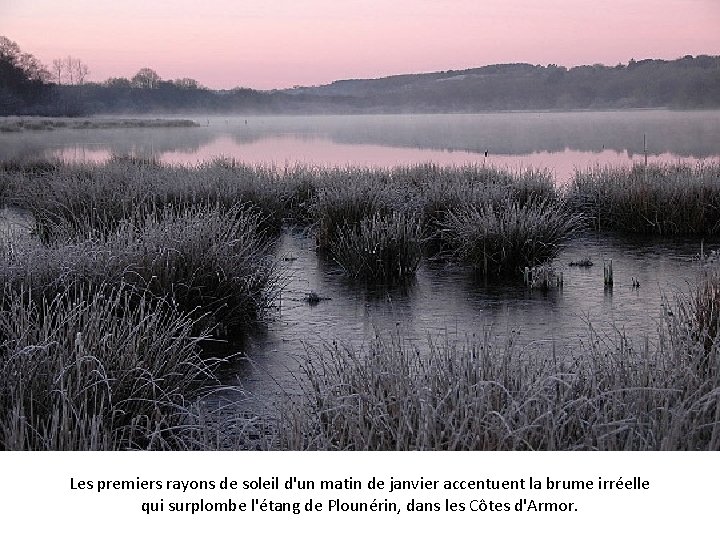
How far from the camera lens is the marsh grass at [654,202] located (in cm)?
1256

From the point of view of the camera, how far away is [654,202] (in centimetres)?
1300

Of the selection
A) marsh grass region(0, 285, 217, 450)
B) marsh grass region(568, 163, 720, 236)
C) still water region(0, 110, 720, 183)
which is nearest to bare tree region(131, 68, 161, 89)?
still water region(0, 110, 720, 183)

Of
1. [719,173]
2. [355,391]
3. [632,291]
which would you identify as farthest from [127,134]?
[355,391]

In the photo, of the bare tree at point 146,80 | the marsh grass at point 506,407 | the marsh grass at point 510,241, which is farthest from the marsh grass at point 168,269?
the bare tree at point 146,80

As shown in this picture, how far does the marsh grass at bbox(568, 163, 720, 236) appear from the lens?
12562 millimetres

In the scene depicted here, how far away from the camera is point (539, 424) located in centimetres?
366

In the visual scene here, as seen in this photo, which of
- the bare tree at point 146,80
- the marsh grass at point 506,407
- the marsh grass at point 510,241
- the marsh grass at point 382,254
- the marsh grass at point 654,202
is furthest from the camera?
the bare tree at point 146,80

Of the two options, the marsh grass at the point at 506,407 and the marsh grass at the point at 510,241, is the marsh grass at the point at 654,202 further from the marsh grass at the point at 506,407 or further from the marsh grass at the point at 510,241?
the marsh grass at the point at 506,407

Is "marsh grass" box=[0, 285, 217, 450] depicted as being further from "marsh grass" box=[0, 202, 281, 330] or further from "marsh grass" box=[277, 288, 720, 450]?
"marsh grass" box=[0, 202, 281, 330]

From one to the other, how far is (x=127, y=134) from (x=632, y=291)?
127 ft

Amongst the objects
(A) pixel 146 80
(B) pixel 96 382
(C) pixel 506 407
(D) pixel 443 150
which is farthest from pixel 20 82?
(C) pixel 506 407

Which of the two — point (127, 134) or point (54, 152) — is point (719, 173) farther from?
point (127, 134)

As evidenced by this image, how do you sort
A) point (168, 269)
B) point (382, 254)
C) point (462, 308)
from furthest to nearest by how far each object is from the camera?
point (382, 254) < point (462, 308) < point (168, 269)

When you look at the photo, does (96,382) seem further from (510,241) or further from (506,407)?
(510,241)
